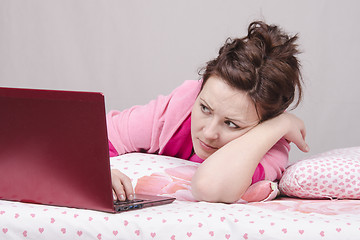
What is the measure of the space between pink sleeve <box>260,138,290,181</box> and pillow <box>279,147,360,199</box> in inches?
2.9

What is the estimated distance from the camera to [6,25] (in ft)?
10.7

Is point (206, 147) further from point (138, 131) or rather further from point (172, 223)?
point (172, 223)

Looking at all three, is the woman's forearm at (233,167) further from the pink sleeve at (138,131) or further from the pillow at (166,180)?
the pink sleeve at (138,131)

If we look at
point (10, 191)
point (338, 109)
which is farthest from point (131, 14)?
point (10, 191)

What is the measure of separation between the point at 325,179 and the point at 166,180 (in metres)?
0.44

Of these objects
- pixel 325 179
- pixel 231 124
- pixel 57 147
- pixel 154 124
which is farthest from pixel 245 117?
pixel 57 147

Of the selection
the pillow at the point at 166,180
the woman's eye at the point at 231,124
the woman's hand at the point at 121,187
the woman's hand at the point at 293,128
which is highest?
the woman's eye at the point at 231,124

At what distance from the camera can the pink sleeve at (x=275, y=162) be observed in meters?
1.57

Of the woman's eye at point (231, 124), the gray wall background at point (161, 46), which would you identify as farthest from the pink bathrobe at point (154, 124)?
the gray wall background at point (161, 46)

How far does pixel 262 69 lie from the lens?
4.89ft

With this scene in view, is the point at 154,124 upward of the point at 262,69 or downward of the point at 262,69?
downward

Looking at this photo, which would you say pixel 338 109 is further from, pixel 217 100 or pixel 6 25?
pixel 6 25

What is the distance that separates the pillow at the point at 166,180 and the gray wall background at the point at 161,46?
1349 millimetres

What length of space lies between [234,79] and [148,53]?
5.33 ft
